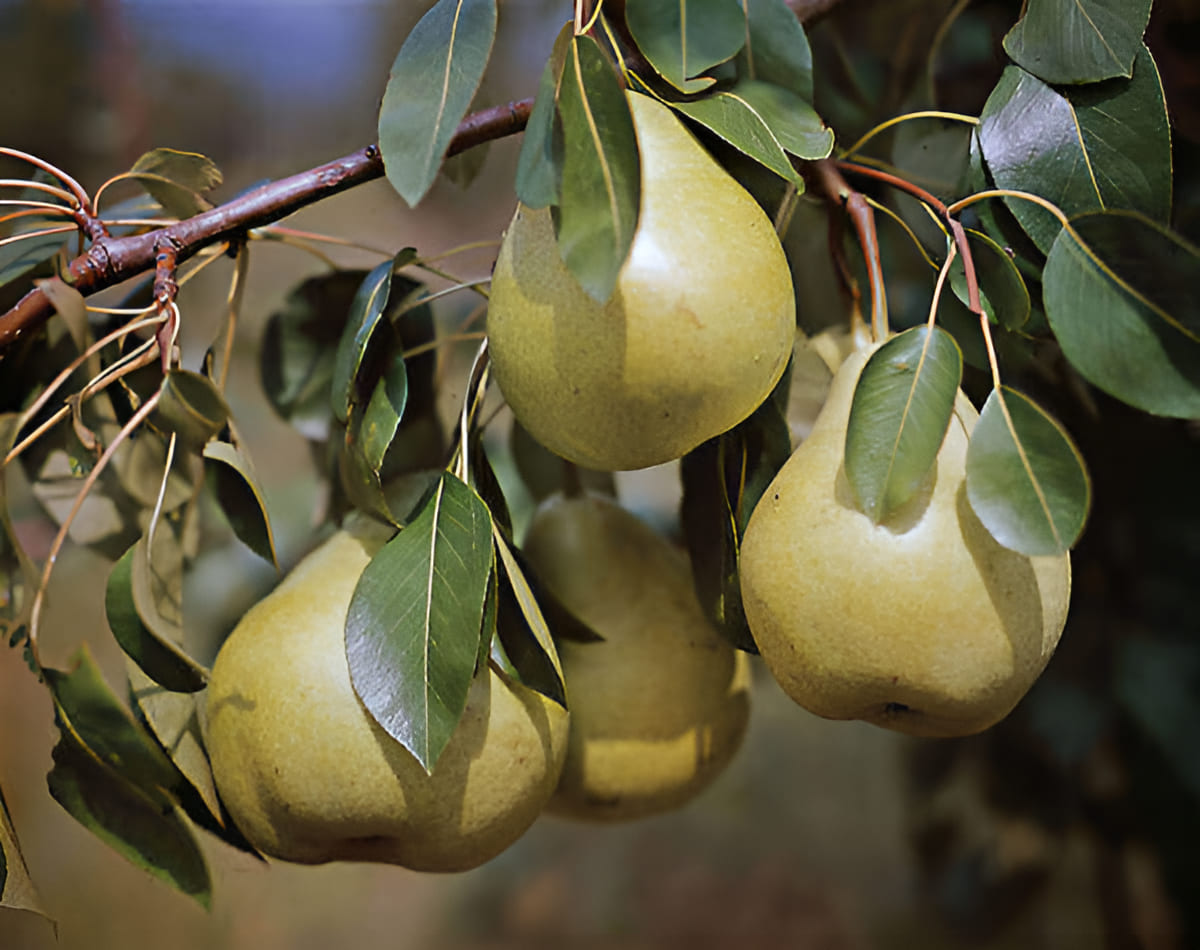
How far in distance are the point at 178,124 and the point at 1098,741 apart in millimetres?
1072

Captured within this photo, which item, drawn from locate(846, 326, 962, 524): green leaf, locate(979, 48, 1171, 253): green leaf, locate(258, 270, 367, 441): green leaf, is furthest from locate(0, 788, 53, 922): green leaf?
locate(979, 48, 1171, 253): green leaf

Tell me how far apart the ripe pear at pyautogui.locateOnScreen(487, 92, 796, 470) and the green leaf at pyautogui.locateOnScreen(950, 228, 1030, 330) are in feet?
0.26

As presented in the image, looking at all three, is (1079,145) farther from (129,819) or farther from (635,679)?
(129,819)

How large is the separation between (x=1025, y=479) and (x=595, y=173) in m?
0.18

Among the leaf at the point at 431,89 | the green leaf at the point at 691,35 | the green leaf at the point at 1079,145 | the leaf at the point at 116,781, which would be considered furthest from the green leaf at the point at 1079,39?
the leaf at the point at 116,781

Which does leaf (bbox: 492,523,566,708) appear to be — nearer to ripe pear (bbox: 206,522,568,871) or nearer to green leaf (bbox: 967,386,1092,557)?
ripe pear (bbox: 206,522,568,871)

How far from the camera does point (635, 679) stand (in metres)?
0.52

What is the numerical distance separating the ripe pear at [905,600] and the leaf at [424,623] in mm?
118

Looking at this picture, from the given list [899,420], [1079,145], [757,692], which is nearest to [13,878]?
[899,420]

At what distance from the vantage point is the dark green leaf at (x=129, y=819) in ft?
1.54

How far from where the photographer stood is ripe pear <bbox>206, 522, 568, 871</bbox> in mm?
413

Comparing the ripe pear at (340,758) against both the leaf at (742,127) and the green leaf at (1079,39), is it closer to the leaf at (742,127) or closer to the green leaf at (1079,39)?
the leaf at (742,127)

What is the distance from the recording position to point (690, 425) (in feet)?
1.25

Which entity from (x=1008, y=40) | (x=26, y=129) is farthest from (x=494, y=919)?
(x=1008, y=40)
